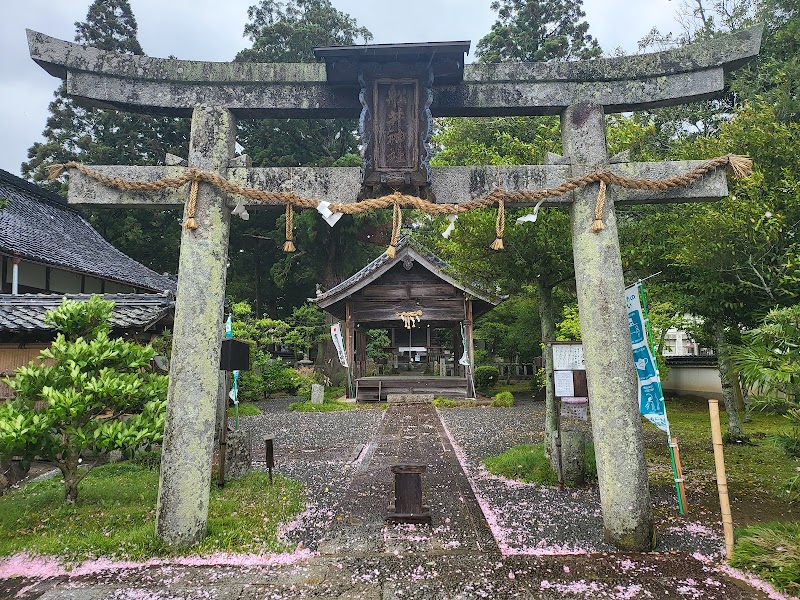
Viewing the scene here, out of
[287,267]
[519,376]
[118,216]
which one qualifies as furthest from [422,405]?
[118,216]

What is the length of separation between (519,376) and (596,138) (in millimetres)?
21617

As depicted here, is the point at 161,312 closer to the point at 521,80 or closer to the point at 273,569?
the point at 273,569

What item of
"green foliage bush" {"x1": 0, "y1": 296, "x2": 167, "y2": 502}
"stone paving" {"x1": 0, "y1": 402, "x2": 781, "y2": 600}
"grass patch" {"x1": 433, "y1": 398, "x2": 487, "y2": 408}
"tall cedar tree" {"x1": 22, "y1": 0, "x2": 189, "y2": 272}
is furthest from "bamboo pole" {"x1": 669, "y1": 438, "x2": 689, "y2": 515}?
"tall cedar tree" {"x1": 22, "y1": 0, "x2": 189, "y2": 272}

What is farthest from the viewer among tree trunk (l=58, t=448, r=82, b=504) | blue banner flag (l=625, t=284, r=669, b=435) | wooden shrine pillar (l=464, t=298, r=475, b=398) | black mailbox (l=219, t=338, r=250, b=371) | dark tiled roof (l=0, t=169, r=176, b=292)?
wooden shrine pillar (l=464, t=298, r=475, b=398)

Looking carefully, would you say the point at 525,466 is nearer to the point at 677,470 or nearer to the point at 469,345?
the point at 677,470

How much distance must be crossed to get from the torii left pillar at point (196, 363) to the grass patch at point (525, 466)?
4.69 meters

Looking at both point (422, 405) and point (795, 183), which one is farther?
point (422, 405)

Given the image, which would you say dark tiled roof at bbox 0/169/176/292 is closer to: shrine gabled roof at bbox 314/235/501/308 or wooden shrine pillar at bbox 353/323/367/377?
shrine gabled roof at bbox 314/235/501/308

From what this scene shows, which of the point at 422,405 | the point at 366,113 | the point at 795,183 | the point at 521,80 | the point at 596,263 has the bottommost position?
the point at 422,405

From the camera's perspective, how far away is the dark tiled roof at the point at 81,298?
27.3 ft

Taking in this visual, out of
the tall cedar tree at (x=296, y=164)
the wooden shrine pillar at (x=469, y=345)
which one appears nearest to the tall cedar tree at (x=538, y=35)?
the tall cedar tree at (x=296, y=164)

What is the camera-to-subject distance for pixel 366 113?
513cm

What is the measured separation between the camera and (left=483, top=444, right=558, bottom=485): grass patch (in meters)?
7.20

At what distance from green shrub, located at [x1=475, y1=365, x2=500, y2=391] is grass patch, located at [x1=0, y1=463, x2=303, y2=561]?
16095mm
